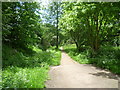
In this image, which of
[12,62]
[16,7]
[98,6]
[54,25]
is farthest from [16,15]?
[54,25]

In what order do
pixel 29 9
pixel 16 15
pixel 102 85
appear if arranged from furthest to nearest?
pixel 29 9 → pixel 16 15 → pixel 102 85

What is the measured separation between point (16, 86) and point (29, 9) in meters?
11.3

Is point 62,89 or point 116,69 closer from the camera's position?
point 62,89

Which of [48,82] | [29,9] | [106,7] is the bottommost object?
[48,82]

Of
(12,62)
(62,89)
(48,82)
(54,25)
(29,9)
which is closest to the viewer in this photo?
(62,89)

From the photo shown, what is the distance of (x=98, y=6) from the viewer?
26.3ft

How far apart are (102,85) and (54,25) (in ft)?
77.3

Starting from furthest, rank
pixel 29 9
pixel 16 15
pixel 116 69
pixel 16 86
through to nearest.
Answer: pixel 29 9 → pixel 16 15 → pixel 116 69 → pixel 16 86

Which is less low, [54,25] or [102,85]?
[54,25]

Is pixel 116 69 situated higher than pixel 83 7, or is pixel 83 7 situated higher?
pixel 83 7

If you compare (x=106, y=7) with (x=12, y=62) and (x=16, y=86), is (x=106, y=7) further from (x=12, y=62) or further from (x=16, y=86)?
(x=12, y=62)

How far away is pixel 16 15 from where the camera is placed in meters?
12.7

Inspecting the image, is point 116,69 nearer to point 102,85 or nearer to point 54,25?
point 102,85

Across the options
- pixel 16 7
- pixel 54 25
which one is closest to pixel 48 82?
pixel 16 7
